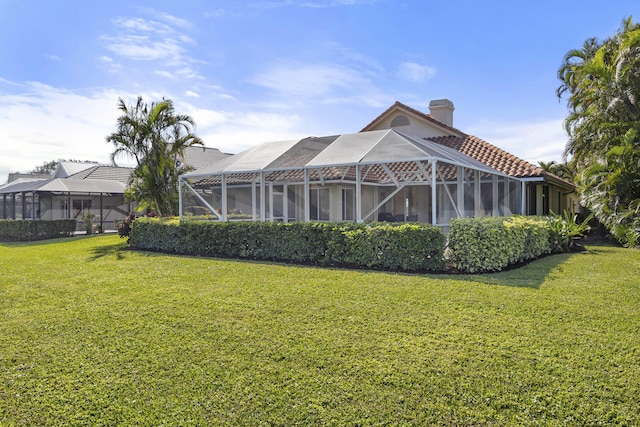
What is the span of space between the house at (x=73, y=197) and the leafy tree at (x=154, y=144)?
4.69 metres

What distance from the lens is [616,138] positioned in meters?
15.2

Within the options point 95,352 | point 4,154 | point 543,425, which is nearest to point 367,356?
point 543,425

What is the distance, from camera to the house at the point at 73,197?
2509 cm

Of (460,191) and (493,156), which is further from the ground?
(493,156)

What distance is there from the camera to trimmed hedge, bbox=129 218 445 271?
9.45 metres

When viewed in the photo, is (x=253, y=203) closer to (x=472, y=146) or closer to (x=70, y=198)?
(x=472, y=146)

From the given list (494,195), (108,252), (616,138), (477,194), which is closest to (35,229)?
(108,252)

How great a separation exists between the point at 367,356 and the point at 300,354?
681mm

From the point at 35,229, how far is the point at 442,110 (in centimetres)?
2039

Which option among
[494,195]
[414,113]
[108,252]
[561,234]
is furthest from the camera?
[414,113]

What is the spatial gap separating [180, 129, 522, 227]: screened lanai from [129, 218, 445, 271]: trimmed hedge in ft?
3.43

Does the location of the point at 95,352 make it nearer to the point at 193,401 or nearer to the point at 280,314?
the point at 193,401

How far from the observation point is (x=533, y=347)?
475 centimetres

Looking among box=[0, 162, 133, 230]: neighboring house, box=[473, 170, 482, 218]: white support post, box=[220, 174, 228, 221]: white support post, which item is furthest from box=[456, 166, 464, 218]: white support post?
box=[0, 162, 133, 230]: neighboring house
